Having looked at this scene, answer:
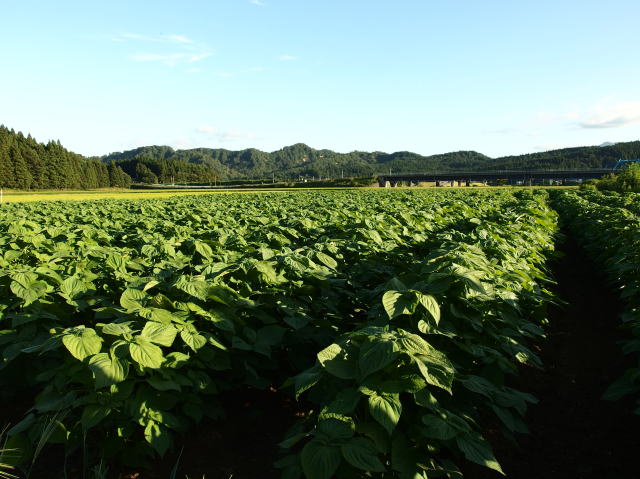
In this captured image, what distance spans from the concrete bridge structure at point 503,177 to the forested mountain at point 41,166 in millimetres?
79698

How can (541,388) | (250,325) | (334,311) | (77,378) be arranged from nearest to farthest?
1. (77,378)
2. (250,325)
3. (334,311)
4. (541,388)

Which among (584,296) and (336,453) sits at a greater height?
(336,453)

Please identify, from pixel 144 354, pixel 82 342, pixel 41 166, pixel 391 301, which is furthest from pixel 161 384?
pixel 41 166

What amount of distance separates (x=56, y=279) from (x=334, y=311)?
3263 millimetres

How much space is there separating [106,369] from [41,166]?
11506cm

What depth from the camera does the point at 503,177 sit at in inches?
5143

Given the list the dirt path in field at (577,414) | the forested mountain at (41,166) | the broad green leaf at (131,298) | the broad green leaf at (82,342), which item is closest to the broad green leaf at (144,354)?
the broad green leaf at (82,342)

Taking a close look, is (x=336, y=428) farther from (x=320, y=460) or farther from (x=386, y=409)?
(x=386, y=409)

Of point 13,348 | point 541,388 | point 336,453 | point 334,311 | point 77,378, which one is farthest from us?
point 541,388

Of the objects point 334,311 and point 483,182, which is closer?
point 334,311

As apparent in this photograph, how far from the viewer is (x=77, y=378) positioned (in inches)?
129

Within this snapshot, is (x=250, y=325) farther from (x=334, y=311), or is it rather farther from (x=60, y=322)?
(x=60, y=322)

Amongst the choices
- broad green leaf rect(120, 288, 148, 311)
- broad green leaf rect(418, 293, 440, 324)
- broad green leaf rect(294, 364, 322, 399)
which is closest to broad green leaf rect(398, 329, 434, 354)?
broad green leaf rect(418, 293, 440, 324)

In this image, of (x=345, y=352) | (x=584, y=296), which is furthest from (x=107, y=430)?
(x=584, y=296)
